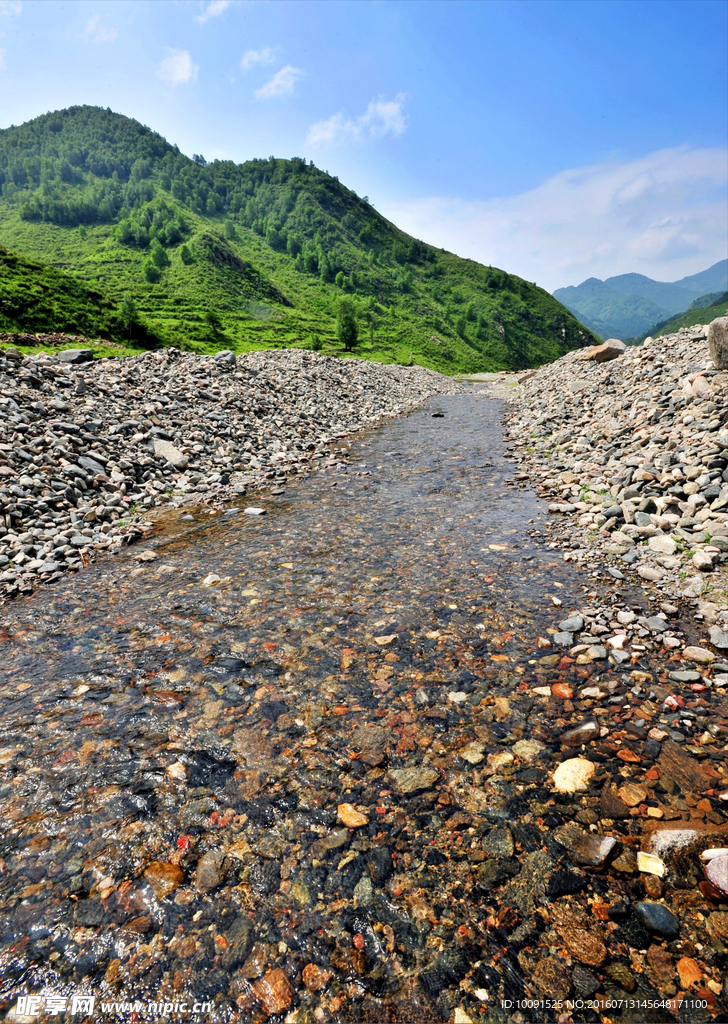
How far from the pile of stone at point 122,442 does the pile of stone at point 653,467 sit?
1021 cm

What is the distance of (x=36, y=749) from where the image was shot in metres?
5.04

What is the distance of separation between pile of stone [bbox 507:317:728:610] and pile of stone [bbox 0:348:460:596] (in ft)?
33.5

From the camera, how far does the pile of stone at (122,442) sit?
1097cm

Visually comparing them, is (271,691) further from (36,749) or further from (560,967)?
(560,967)

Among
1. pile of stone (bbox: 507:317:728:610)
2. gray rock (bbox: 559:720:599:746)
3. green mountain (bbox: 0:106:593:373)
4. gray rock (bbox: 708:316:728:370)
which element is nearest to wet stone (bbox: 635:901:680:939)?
gray rock (bbox: 559:720:599:746)

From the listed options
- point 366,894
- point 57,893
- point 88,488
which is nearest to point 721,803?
point 366,894

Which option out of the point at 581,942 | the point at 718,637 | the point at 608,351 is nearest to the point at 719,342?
the point at 718,637

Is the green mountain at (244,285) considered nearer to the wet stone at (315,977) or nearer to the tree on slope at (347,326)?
the tree on slope at (347,326)

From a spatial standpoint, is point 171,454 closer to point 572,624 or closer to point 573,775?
point 572,624

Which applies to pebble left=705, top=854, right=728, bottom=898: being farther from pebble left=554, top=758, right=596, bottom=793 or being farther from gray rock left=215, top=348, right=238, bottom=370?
gray rock left=215, top=348, right=238, bottom=370

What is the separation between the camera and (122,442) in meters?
16.1

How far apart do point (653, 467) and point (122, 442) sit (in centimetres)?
1674

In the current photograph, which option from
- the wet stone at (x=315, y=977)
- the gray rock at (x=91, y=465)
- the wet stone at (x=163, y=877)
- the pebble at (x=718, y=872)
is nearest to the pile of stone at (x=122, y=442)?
the gray rock at (x=91, y=465)

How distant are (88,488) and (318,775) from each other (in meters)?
12.0
